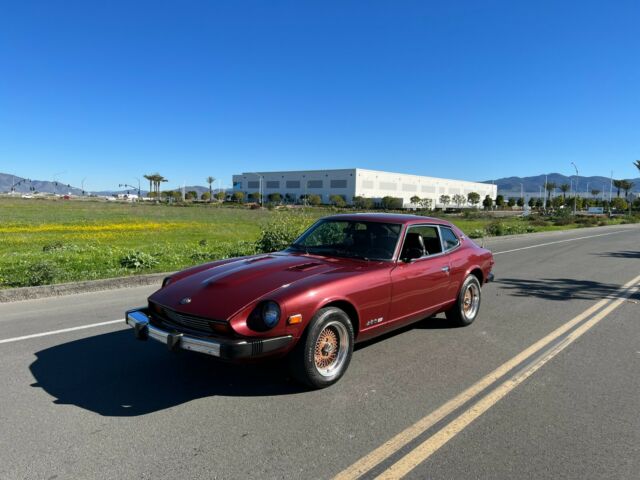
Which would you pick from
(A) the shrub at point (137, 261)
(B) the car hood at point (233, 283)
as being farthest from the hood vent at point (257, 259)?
(A) the shrub at point (137, 261)

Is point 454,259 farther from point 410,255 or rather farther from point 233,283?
point 233,283

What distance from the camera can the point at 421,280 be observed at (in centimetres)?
529

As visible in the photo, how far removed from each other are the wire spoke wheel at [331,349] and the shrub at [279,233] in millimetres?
8067

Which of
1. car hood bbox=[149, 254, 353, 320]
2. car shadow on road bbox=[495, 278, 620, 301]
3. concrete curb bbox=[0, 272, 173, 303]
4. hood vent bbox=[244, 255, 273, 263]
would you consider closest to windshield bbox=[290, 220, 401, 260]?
car hood bbox=[149, 254, 353, 320]

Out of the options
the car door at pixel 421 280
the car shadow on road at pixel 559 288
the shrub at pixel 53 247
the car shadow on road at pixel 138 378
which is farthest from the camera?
the shrub at pixel 53 247

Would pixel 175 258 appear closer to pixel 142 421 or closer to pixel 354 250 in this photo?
pixel 354 250

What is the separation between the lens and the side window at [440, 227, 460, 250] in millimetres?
6158

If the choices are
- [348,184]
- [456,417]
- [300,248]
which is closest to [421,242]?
[300,248]

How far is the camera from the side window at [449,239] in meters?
6.16

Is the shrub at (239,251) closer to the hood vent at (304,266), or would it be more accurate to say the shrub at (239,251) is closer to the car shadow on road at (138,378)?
the car shadow on road at (138,378)

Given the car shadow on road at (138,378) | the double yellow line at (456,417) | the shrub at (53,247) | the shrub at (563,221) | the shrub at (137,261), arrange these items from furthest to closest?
the shrub at (563,221)
the shrub at (53,247)
the shrub at (137,261)
the car shadow on road at (138,378)
the double yellow line at (456,417)

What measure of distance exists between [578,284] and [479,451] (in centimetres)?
816

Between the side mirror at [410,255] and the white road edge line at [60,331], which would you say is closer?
the side mirror at [410,255]

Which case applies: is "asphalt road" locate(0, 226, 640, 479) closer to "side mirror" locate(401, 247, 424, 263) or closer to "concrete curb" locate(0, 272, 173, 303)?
"side mirror" locate(401, 247, 424, 263)
